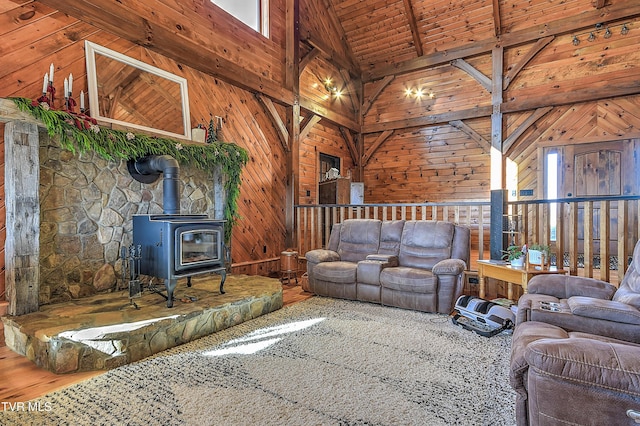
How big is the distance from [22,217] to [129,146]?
3.51 feet

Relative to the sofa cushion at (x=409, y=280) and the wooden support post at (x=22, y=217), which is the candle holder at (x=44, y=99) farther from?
the sofa cushion at (x=409, y=280)

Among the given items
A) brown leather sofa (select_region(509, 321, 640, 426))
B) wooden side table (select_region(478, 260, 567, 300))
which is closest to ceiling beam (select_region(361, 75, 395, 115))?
wooden side table (select_region(478, 260, 567, 300))

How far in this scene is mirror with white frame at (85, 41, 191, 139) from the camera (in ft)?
11.0

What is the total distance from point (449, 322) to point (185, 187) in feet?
10.9

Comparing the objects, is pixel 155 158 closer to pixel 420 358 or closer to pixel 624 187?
pixel 420 358

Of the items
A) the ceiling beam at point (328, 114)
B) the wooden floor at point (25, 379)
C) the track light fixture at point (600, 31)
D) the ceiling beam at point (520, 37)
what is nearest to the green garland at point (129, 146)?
the wooden floor at point (25, 379)

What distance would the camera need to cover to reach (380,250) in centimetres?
434

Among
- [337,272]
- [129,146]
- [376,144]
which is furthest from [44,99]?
[376,144]

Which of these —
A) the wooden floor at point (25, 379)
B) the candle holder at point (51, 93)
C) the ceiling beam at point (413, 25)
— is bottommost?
the wooden floor at point (25, 379)

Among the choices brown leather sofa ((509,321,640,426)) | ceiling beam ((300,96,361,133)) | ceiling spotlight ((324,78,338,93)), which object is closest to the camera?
brown leather sofa ((509,321,640,426))

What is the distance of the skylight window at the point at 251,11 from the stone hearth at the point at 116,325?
4122 mm

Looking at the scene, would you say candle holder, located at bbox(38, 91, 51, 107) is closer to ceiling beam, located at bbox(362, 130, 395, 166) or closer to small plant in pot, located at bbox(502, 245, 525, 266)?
small plant in pot, located at bbox(502, 245, 525, 266)

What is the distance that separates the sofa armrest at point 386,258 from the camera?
12.9ft

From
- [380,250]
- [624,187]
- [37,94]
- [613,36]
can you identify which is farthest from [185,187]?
[613,36]
